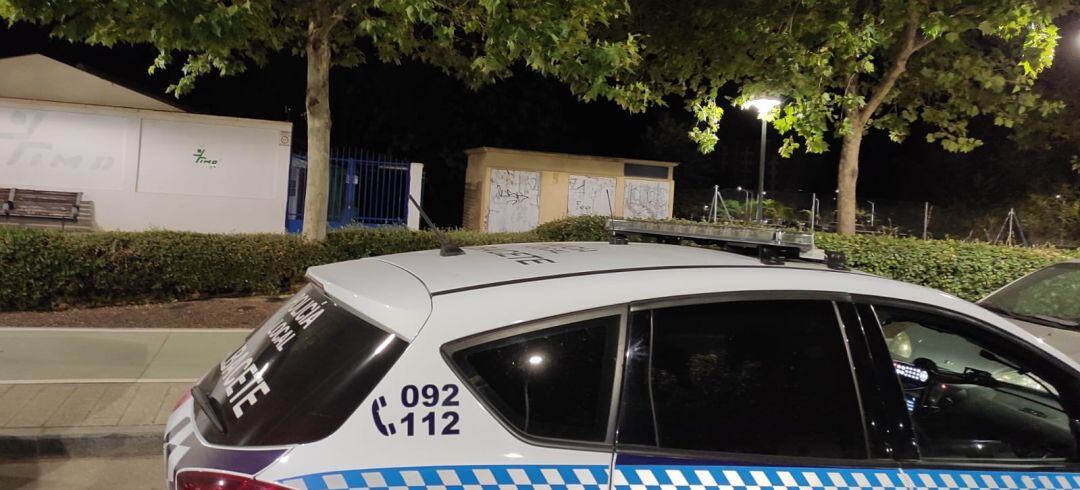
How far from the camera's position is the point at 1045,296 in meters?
5.53

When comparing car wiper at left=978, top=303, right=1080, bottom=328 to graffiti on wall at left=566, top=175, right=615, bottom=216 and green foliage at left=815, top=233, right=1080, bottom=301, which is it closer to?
green foliage at left=815, top=233, right=1080, bottom=301

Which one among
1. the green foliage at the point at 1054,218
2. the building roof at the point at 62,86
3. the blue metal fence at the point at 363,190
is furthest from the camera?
the green foliage at the point at 1054,218

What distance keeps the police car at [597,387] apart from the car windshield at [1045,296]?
348 cm

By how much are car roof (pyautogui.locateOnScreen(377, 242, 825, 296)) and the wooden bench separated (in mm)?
12774

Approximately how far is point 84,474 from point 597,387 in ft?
12.4

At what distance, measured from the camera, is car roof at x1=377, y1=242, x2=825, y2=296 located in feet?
6.78

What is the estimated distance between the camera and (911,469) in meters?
2.02

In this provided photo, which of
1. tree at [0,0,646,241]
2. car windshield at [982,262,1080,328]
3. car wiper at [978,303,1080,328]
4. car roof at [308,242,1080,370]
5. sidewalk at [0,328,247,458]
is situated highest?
tree at [0,0,646,241]

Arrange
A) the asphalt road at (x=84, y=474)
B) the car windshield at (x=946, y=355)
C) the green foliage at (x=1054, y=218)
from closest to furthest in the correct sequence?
the car windshield at (x=946, y=355) → the asphalt road at (x=84, y=474) → the green foliage at (x=1054, y=218)

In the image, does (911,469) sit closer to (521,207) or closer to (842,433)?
(842,433)

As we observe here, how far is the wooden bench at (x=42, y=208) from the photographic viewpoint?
12.6m

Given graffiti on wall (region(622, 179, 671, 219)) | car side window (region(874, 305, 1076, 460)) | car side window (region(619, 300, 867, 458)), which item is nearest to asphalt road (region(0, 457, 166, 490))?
car side window (region(619, 300, 867, 458))

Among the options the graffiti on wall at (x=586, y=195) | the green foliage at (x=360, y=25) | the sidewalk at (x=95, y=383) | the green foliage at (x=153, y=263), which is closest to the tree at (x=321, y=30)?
the green foliage at (x=360, y=25)

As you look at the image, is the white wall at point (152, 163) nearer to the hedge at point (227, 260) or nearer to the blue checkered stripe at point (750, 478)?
the hedge at point (227, 260)
